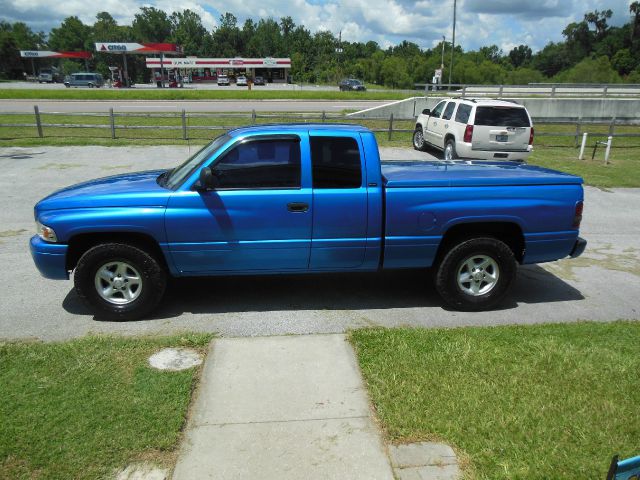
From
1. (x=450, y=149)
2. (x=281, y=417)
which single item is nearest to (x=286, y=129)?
(x=281, y=417)

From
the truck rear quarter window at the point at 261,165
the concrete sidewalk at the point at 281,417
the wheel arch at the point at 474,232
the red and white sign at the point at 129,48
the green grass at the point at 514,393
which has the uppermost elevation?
the red and white sign at the point at 129,48

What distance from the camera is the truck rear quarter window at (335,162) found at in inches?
195

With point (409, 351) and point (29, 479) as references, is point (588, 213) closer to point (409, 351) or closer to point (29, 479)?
point (409, 351)

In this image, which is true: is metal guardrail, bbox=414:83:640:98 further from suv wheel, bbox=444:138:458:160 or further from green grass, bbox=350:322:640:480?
green grass, bbox=350:322:640:480

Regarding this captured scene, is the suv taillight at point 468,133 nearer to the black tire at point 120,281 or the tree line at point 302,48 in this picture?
the black tire at point 120,281

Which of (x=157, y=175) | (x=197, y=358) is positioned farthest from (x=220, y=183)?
(x=197, y=358)

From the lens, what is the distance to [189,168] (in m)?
5.18

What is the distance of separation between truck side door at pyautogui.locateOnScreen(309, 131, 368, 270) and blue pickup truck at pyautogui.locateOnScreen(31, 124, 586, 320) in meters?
0.01

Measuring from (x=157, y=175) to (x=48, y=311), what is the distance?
1798 millimetres

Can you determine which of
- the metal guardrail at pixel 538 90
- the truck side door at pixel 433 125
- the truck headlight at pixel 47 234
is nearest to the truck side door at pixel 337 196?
the truck headlight at pixel 47 234

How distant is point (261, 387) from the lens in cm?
386

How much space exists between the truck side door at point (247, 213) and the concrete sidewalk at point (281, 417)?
87 centimetres

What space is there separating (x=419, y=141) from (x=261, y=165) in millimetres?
12788

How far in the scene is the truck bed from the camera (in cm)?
509
